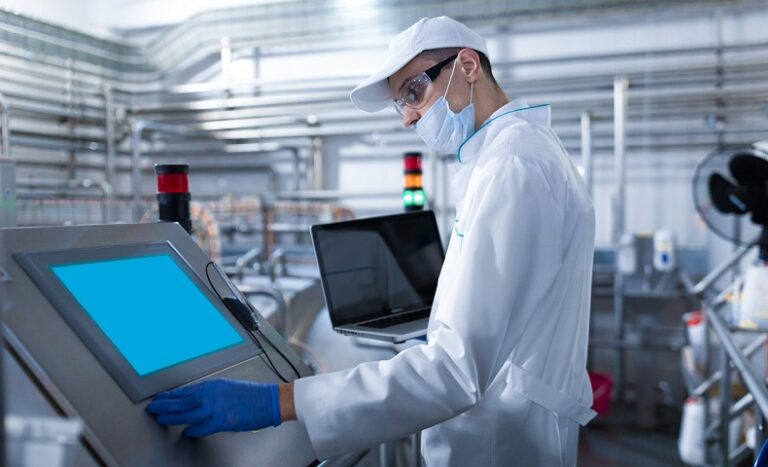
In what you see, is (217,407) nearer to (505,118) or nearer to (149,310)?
(149,310)

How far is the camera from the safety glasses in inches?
36.4

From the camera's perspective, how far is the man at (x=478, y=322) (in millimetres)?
674

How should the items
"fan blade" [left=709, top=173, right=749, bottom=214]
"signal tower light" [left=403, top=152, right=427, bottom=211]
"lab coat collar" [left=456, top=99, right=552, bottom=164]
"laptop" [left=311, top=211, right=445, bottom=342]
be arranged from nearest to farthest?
"lab coat collar" [left=456, top=99, right=552, bottom=164]
"laptop" [left=311, top=211, right=445, bottom=342]
"signal tower light" [left=403, top=152, right=427, bottom=211]
"fan blade" [left=709, top=173, right=749, bottom=214]

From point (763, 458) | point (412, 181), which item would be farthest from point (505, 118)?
point (412, 181)

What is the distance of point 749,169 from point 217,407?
1648 millimetres

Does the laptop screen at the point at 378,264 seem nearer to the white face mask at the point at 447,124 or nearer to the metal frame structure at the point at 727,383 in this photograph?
the white face mask at the point at 447,124

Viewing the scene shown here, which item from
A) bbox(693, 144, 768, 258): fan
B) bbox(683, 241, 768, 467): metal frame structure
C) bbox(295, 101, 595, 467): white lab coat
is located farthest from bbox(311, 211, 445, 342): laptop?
bbox(693, 144, 768, 258): fan

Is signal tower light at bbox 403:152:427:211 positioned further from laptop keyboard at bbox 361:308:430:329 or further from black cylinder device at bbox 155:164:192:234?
black cylinder device at bbox 155:164:192:234

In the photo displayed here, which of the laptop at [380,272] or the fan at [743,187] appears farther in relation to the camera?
the fan at [743,187]

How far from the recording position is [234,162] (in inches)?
147

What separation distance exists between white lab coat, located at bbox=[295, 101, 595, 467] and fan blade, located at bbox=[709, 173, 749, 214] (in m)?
1.10

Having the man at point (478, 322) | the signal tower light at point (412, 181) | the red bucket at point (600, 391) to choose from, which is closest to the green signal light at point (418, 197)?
the signal tower light at point (412, 181)

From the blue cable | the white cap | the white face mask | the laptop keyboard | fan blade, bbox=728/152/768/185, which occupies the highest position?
the white cap

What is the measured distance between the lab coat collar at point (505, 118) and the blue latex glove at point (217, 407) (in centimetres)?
50
